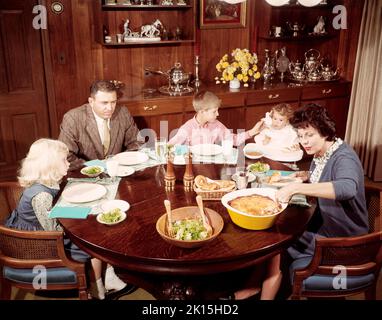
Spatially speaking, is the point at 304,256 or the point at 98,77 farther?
the point at 98,77

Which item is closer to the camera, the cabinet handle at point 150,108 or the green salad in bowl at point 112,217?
the green salad in bowl at point 112,217

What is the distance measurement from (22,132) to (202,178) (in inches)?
108

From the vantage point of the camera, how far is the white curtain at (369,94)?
436 centimetres

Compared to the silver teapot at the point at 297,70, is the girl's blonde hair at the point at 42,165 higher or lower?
lower

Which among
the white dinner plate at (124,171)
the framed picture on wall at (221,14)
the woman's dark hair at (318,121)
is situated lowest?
the white dinner plate at (124,171)

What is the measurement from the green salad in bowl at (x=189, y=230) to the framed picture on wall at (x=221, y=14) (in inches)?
122

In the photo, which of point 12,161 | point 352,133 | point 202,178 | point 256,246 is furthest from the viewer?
point 352,133

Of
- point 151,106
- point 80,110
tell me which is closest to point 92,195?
point 80,110

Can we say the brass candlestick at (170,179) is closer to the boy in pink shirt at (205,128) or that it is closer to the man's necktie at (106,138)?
the boy in pink shirt at (205,128)

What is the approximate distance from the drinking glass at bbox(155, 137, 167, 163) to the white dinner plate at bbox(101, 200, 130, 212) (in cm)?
53

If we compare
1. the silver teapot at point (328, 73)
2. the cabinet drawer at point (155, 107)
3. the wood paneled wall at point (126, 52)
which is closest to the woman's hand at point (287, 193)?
the cabinet drawer at point (155, 107)

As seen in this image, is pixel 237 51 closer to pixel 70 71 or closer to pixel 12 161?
pixel 70 71

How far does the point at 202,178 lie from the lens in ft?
7.92

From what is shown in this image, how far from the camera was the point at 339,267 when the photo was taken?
213 centimetres
